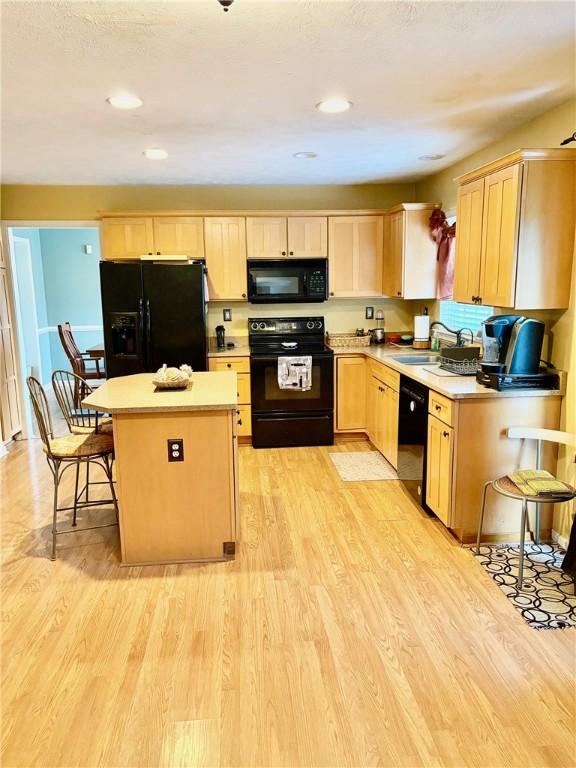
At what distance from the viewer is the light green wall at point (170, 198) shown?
5.09 metres

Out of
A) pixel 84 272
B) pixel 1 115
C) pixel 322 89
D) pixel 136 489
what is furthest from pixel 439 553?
pixel 84 272

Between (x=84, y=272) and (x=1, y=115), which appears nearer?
(x=1, y=115)

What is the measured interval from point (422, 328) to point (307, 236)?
1.38 metres

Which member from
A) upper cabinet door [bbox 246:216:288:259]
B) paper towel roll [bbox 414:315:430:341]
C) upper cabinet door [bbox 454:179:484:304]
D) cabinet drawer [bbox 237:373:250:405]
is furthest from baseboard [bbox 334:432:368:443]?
upper cabinet door [bbox 454:179:484:304]

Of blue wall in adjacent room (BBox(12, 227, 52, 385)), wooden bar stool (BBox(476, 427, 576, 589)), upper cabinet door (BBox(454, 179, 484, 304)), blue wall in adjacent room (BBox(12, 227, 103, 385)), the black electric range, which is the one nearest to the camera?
wooden bar stool (BBox(476, 427, 576, 589))

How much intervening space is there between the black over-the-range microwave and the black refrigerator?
60 cm

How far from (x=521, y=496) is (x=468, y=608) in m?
0.59

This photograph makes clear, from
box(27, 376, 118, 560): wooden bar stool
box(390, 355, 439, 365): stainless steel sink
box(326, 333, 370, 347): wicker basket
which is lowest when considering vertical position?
box(27, 376, 118, 560): wooden bar stool

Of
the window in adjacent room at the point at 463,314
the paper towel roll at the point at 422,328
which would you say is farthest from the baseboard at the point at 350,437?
the window in adjacent room at the point at 463,314

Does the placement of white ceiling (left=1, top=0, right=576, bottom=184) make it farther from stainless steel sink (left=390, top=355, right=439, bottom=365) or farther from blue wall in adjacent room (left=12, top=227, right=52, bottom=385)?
blue wall in adjacent room (left=12, top=227, right=52, bottom=385)

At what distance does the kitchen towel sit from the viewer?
190 inches

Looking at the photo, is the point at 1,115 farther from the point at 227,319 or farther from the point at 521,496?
the point at 521,496

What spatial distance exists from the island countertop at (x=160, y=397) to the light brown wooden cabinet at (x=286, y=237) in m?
1.97

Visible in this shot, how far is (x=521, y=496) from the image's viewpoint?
8.57ft
